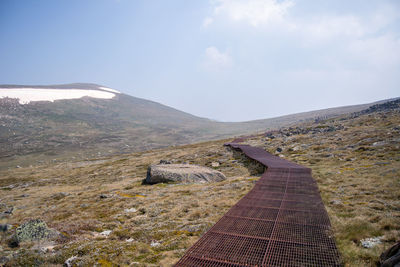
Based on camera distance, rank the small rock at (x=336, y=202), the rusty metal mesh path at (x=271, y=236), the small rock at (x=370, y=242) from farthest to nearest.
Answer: the small rock at (x=336, y=202), the small rock at (x=370, y=242), the rusty metal mesh path at (x=271, y=236)

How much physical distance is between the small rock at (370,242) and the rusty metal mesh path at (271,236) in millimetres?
1007

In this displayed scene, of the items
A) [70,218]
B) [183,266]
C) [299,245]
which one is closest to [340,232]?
[299,245]

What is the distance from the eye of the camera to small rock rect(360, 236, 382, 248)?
7.37m

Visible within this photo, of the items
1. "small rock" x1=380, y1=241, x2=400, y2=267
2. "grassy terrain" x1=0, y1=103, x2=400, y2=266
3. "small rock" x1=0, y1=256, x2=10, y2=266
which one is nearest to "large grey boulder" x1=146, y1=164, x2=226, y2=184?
"grassy terrain" x1=0, y1=103, x2=400, y2=266

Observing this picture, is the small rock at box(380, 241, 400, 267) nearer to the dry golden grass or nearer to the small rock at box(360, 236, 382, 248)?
the small rock at box(360, 236, 382, 248)

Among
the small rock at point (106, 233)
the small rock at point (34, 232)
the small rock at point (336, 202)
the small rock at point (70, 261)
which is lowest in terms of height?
the small rock at point (106, 233)

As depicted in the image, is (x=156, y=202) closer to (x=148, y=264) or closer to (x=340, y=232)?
(x=148, y=264)

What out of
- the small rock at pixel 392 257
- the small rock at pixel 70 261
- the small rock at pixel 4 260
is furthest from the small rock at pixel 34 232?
the small rock at pixel 392 257

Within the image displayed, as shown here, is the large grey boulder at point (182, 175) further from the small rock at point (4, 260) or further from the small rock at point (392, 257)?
the small rock at point (392, 257)

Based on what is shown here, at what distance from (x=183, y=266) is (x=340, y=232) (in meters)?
6.51

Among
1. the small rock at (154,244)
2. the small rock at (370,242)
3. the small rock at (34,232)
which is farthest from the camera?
the small rock at (34,232)

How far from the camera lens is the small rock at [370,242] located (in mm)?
7371

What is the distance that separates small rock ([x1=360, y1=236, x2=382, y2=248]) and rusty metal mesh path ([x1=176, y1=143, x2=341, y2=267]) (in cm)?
101

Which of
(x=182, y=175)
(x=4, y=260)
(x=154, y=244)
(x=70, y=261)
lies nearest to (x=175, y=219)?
(x=154, y=244)
